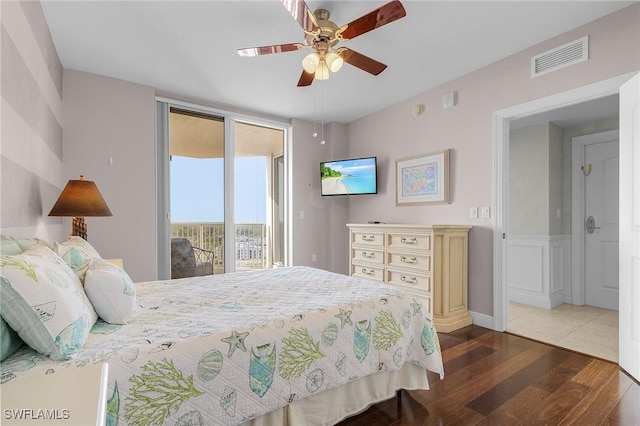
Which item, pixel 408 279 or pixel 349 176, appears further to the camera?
pixel 349 176

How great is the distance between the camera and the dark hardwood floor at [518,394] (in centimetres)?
168

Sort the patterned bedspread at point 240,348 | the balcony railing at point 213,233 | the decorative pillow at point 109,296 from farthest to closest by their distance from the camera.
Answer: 1. the balcony railing at point 213,233
2. the decorative pillow at point 109,296
3. the patterned bedspread at point 240,348

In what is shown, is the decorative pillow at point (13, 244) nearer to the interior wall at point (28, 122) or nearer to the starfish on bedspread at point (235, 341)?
the interior wall at point (28, 122)

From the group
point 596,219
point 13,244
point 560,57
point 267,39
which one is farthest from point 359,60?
point 596,219

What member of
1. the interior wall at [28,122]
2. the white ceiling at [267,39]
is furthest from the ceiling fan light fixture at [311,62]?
the interior wall at [28,122]

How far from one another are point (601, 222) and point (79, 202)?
535 cm

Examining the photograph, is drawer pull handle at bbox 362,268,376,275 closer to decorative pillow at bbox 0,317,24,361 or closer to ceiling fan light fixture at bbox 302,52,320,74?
ceiling fan light fixture at bbox 302,52,320,74

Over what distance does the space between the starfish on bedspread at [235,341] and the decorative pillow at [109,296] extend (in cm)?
51

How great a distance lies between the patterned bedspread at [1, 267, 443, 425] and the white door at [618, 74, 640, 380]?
1450mm

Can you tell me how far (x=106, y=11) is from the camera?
7.38 feet

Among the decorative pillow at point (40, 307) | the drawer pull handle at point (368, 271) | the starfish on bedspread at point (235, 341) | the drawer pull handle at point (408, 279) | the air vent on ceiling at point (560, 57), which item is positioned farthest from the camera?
the drawer pull handle at point (368, 271)

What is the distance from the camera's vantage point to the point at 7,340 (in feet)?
3.20

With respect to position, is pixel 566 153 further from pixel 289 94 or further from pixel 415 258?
pixel 289 94

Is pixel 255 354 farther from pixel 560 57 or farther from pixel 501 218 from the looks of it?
pixel 560 57
